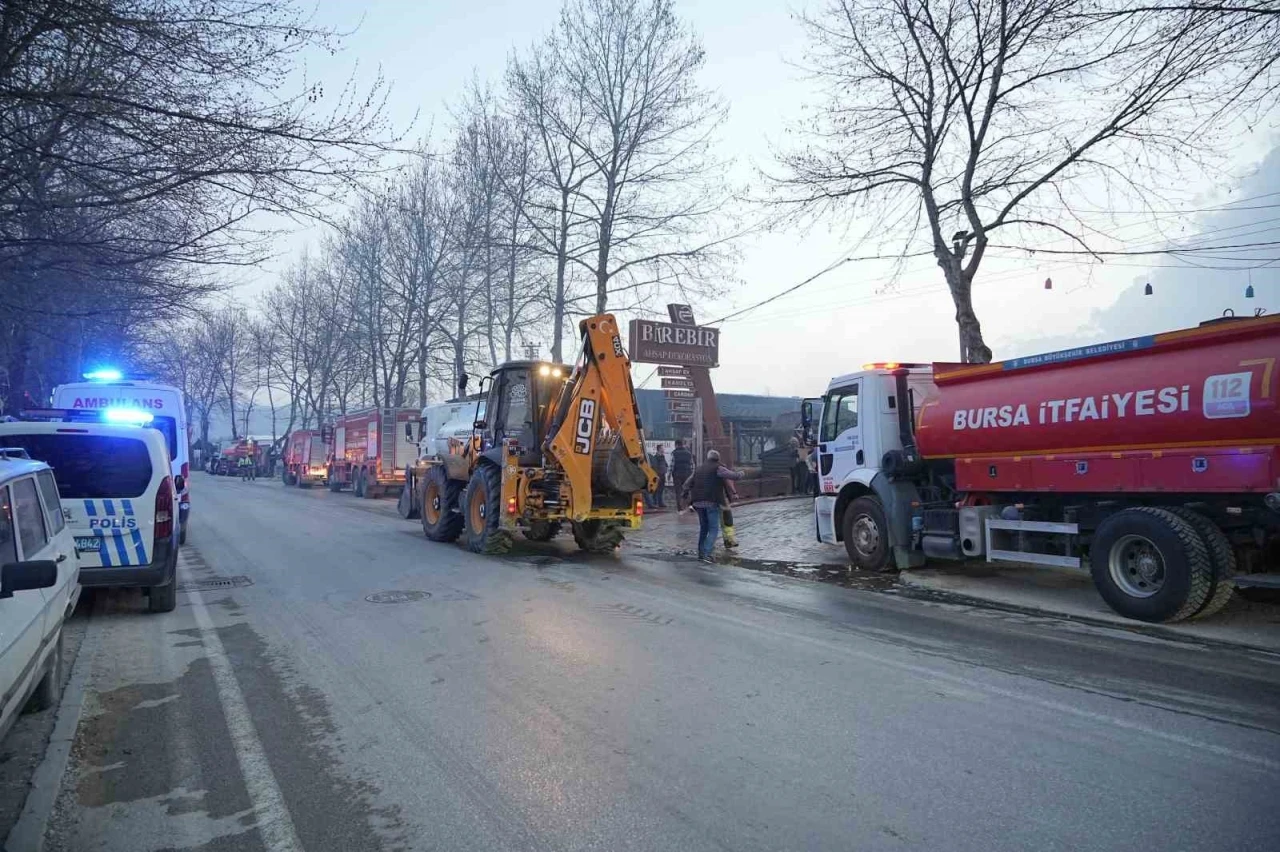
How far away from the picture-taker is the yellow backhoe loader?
12367 millimetres

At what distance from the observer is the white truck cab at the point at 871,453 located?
35.9 ft

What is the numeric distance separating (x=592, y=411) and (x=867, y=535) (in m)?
4.37

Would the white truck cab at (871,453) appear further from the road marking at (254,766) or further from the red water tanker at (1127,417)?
the road marking at (254,766)

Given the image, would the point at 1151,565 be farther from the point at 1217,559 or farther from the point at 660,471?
the point at 660,471

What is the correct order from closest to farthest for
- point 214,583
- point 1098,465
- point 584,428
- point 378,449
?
point 1098,465 → point 214,583 → point 584,428 → point 378,449

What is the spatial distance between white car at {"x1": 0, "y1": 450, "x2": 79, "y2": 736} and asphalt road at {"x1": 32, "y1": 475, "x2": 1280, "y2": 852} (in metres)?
0.48

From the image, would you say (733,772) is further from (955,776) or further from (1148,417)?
(1148,417)

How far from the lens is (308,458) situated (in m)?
40.5

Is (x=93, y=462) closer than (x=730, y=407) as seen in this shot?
Yes

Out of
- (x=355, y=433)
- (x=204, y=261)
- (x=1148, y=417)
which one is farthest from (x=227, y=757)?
(x=355, y=433)

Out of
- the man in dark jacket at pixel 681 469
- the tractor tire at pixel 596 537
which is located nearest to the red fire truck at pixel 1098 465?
the tractor tire at pixel 596 537

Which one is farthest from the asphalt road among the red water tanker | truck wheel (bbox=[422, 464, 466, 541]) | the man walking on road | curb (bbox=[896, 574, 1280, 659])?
truck wheel (bbox=[422, 464, 466, 541])

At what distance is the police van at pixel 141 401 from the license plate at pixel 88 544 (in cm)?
699

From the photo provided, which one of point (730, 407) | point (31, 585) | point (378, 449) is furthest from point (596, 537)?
point (730, 407)
